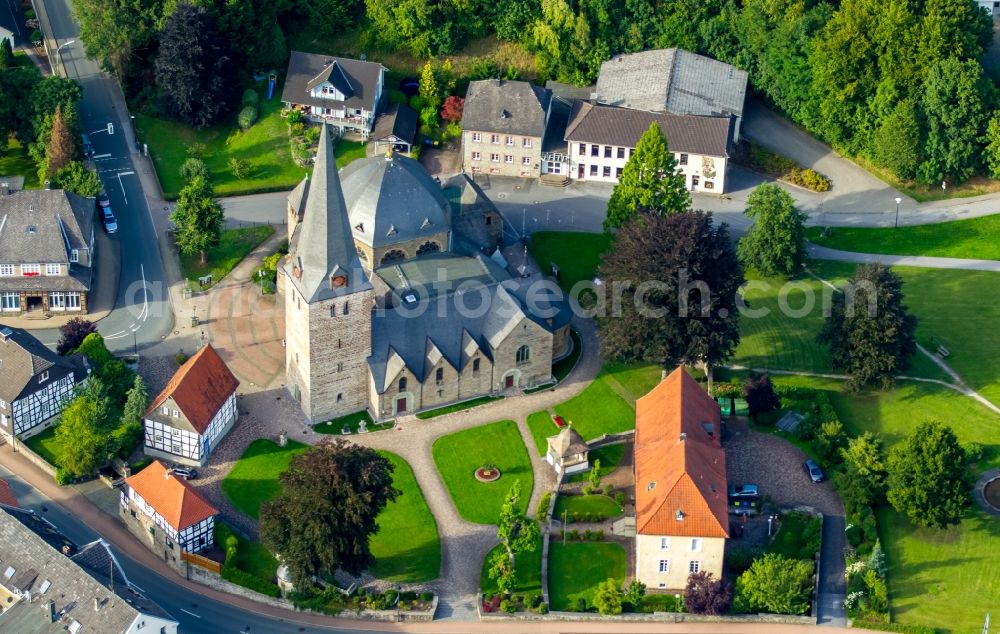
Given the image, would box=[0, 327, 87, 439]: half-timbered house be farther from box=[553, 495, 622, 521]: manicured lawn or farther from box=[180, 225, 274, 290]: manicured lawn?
box=[553, 495, 622, 521]: manicured lawn

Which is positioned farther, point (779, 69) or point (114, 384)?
point (779, 69)

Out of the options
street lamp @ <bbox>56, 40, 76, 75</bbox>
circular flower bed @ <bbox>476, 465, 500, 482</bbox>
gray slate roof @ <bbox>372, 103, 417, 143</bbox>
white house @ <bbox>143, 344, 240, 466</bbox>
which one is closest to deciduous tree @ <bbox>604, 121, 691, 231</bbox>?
gray slate roof @ <bbox>372, 103, 417, 143</bbox>

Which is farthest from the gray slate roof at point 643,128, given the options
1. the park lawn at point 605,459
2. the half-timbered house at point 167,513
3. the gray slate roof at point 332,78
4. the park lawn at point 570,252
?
the half-timbered house at point 167,513

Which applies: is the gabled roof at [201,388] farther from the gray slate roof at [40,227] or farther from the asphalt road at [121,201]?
the gray slate roof at [40,227]

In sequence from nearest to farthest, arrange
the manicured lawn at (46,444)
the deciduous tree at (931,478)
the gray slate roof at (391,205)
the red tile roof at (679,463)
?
1. the red tile roof at (679,463)
2. the deciduous tree at (931,478)
3. the manicured lawn at (46,444)
4. the gray slate roof at (391,205)

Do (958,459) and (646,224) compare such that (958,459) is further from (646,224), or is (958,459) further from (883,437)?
(646,224)

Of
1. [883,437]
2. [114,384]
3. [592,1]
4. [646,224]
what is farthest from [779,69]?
[114,384]

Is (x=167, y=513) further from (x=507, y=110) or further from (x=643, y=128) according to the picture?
(x=643, y=128)
